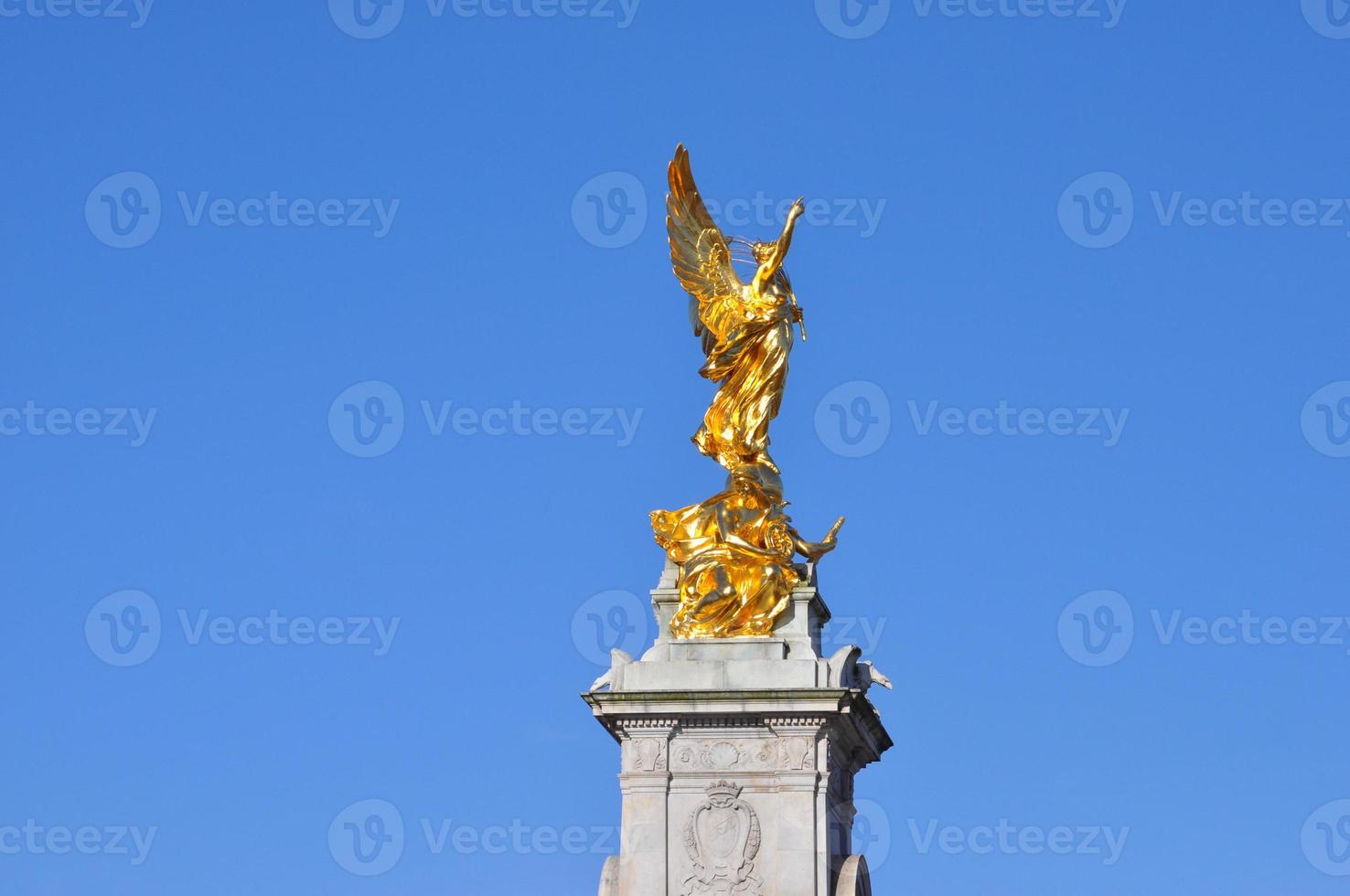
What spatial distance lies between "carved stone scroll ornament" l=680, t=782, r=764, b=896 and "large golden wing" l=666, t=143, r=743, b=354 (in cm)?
736

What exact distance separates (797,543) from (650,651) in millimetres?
2863

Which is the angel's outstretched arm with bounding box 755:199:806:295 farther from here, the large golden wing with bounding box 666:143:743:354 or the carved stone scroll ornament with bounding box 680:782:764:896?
the carved stone scroll ornament with bounding box 680:782:764:896

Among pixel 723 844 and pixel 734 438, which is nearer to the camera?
pixel 723 844

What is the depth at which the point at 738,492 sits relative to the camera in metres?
42.2

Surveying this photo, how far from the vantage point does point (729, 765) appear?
4075 centimetres

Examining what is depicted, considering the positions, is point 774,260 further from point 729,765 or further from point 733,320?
point 729,765

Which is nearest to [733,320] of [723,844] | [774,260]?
[774,260]

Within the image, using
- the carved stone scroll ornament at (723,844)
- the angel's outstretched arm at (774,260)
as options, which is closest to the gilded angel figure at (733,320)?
the angel's outstretched arm at (774,260)

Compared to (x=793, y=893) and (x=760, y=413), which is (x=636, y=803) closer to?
(x=793, y=893)

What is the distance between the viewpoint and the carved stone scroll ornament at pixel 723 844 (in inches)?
1586

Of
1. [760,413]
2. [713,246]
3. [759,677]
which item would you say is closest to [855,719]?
[759,677]

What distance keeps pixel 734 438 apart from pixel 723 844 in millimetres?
6447

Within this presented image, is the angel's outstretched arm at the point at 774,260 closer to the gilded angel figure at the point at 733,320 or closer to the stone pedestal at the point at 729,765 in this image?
the gilded angel figure at the point at 733,320

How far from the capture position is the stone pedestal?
40.3 metres
